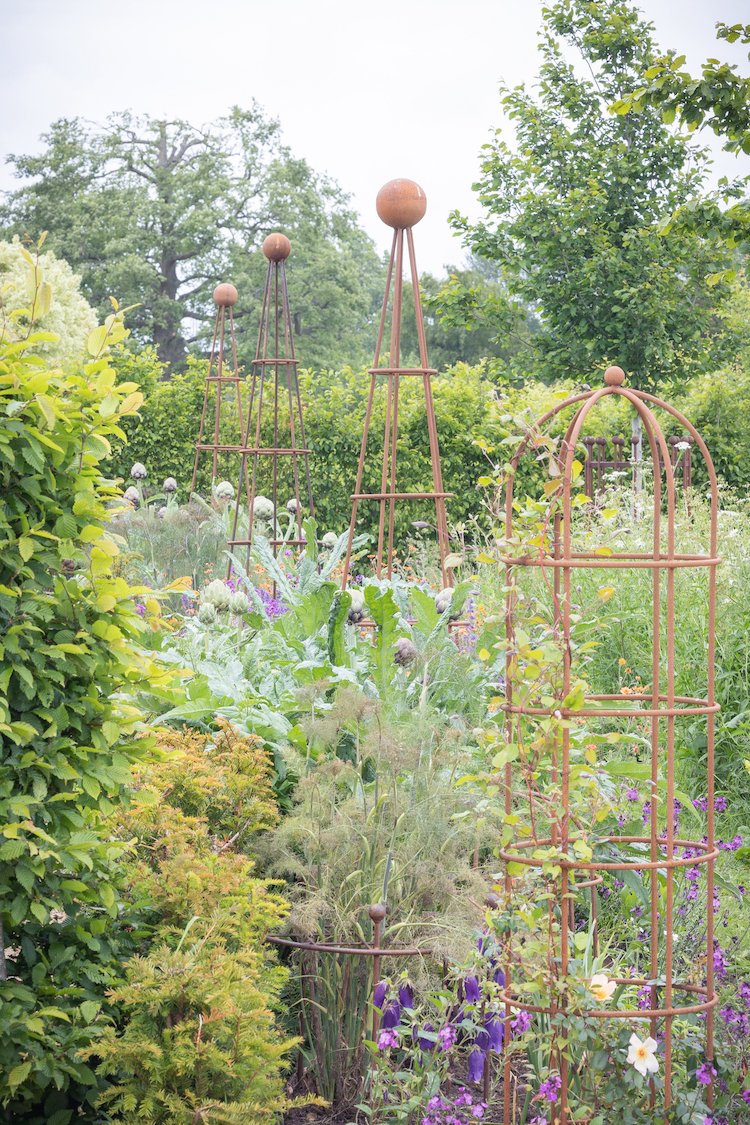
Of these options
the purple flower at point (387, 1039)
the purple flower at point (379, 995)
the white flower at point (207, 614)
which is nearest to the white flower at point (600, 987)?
the purple flower at point (387, 1039)

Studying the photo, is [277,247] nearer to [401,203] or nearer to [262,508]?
[262,508]

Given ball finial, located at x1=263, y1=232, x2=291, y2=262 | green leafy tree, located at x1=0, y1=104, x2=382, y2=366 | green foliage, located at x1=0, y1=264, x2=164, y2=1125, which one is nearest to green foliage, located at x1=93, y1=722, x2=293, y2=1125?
green foliage, located at x1=0, y1=264, x2=164, y2=1125

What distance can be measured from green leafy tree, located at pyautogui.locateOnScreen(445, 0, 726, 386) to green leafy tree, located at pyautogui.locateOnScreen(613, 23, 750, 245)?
4.94 metres

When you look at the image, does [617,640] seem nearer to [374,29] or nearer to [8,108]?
[374,29]

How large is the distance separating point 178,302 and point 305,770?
23.1 meters

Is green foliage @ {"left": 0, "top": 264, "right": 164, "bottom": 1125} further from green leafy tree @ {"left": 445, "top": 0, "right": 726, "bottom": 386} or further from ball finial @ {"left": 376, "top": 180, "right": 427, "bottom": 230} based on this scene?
green leafy tree @ {"left": 445, "top": 0, "right": 726, "bottom": 386}

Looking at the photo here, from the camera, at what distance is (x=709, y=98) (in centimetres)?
407

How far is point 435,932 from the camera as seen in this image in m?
2.69

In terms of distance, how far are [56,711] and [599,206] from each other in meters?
8.69

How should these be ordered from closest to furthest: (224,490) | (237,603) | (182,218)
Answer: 1. (237,603)
2. (224,490)
3. (182,218)

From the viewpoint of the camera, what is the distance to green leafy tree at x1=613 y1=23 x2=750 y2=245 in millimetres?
4039

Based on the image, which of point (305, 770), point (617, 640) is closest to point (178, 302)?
point (617, 640)

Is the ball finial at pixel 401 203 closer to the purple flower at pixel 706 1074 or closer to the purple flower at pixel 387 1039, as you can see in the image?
the purple flower at pixel 387 1039

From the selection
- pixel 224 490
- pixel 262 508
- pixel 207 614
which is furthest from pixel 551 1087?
pixel 224 490
